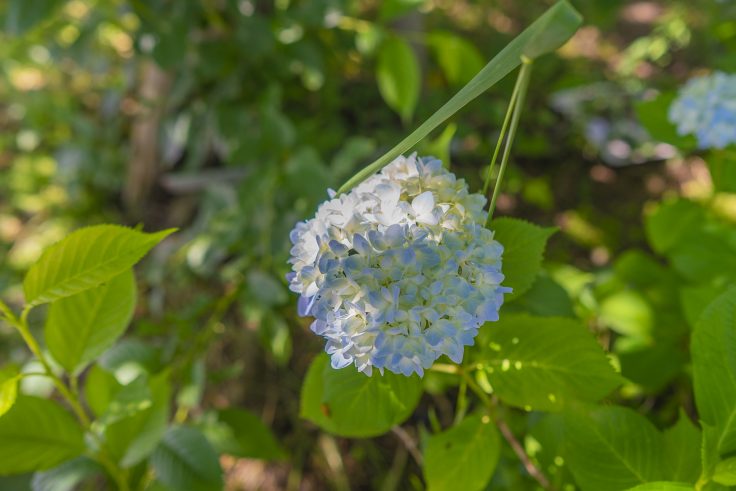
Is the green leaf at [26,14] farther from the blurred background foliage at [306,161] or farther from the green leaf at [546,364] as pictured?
the green leaf at [546,364]

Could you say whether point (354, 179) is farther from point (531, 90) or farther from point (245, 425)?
point (531, 90)

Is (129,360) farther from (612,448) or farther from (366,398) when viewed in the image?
(612,448)

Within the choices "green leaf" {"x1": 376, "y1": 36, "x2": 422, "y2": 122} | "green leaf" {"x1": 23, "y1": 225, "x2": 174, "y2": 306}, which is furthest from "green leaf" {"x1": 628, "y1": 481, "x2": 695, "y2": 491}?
"green leaf" {"x1": 376, "y1": 36, "x2": 422, "y2": 122}

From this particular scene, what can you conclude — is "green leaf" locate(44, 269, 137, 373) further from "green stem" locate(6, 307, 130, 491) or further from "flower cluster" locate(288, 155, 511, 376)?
"flower cluster" locate(288, 155, 511, 376)

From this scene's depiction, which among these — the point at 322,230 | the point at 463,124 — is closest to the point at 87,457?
the point at 322,230

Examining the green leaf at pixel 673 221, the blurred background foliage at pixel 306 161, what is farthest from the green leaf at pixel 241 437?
the green leaf at pixel 673 221
